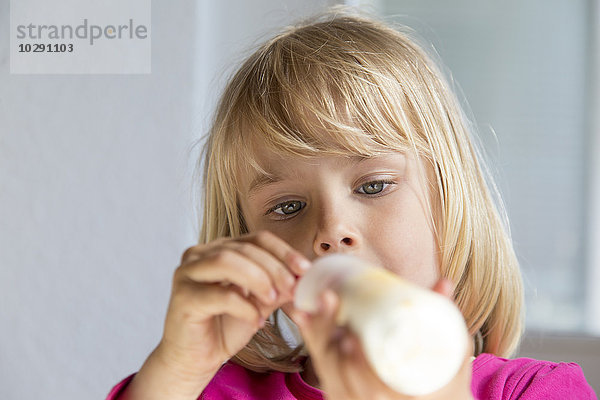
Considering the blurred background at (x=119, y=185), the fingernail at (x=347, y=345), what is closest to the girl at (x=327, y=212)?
the fingernail at (x=347, y=345)

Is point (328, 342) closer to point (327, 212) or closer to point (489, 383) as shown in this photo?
point (327, 212)

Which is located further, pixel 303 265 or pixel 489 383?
pixel 489 383

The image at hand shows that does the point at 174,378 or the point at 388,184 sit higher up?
the point at 388,184

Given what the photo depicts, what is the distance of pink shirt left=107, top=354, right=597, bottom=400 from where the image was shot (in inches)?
29.2

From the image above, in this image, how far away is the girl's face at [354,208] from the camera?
66cm

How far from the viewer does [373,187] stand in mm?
697

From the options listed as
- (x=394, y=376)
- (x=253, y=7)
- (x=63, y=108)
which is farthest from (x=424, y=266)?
(x=63, y=108)

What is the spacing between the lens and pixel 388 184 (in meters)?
0.70

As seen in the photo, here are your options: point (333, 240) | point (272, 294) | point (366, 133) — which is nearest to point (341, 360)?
point (272, 294)

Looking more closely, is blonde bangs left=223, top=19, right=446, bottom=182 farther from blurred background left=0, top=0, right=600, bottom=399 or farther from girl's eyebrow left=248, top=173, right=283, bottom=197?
blurred background left=0, top=0, right=600, bottom=399

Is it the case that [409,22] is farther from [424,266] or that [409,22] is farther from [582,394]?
[582,394]

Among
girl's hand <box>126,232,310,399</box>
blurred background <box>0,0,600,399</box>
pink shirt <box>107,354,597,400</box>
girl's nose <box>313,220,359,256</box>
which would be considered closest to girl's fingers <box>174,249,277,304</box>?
girl's hand <box>126,232,310,399</box>

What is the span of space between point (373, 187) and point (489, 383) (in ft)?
0.88

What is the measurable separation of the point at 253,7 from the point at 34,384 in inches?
28.5
